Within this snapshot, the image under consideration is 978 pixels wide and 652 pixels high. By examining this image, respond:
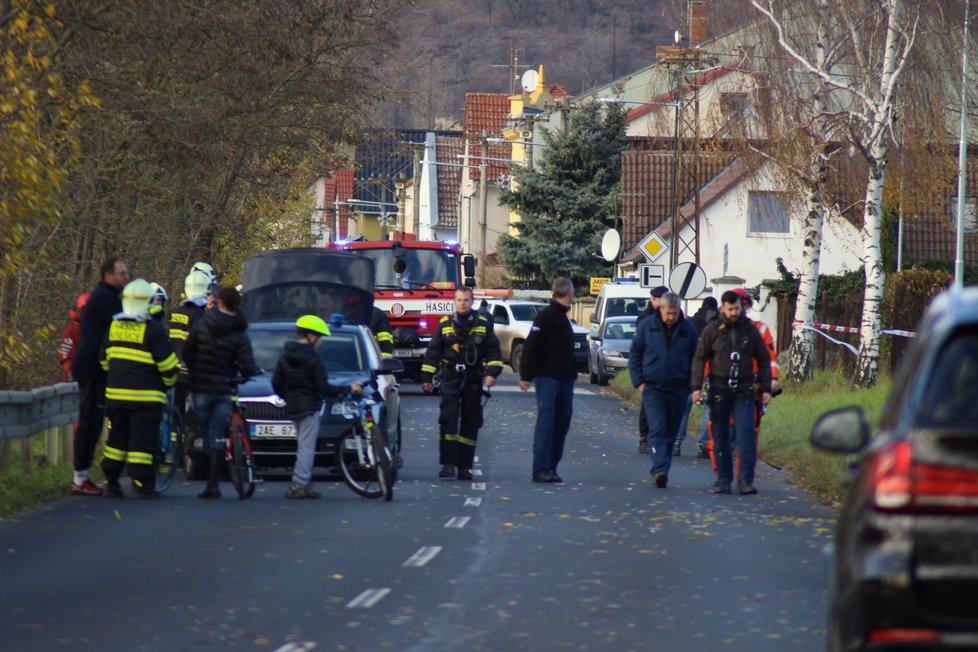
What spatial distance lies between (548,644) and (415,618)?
3.08 feet

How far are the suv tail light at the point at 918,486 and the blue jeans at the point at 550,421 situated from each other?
1099 cm

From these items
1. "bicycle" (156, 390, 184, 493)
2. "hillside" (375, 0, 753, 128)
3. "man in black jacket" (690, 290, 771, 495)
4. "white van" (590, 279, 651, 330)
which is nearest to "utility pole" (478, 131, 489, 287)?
"hillside" (375, 0, 753, 128)

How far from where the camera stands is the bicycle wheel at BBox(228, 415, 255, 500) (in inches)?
549

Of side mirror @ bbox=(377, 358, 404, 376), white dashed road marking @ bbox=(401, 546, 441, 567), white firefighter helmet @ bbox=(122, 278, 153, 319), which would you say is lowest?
white dashed road marking @ bbox=(401, 546, 441, 567)

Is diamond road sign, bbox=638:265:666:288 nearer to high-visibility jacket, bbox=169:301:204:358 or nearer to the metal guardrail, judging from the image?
high-visibility jacket, bbox=169:301:204:358

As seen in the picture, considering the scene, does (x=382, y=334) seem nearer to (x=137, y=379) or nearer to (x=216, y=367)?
(x=216, y=367)

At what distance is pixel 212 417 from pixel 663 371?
14.4 ft

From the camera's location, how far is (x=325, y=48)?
23359 millimetres

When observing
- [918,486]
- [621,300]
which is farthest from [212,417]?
[621,300]

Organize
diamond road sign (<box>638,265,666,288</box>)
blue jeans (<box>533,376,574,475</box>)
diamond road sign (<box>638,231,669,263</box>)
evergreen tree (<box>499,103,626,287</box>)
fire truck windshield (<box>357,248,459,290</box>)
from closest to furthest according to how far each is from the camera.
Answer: blue jeans (<box>533,376,574,475</box>) < fire truck windshield (<box>357,248,459,290</box>) < diamond road sign (<box>638,265,666,288</box>) < diamond road sign (<box>638,231,669,263</box>) < evergreen tree (<box>499,103,626,287</box>)

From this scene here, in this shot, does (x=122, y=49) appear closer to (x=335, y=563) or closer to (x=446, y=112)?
(x=335, y=563)

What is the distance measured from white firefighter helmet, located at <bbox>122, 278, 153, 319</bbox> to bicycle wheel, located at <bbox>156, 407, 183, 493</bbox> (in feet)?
4.66

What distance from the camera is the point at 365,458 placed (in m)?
14.2

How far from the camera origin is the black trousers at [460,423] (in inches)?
640
